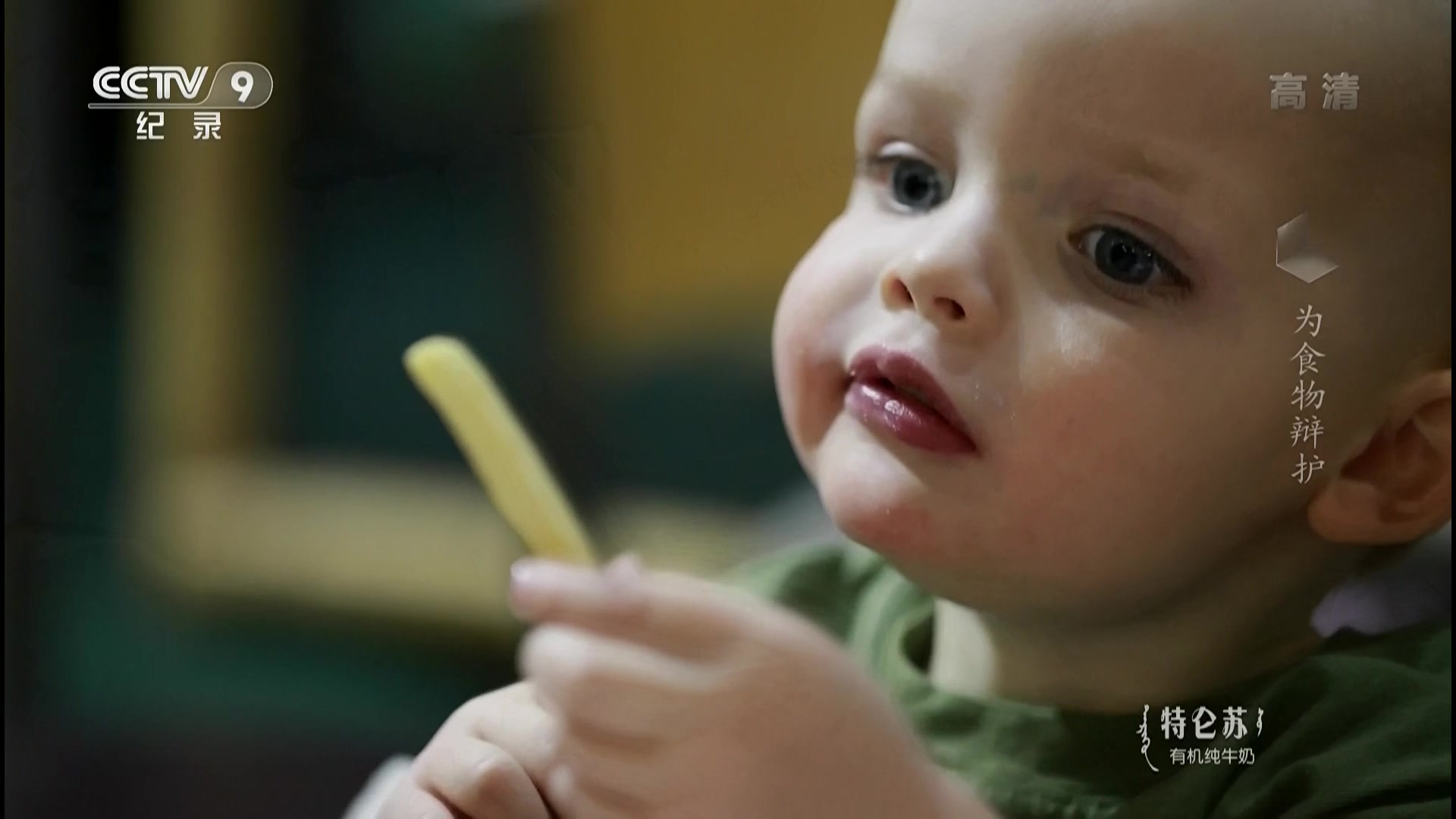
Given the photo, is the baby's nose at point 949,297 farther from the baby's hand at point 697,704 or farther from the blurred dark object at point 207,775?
the blurred dark object at point 207,775

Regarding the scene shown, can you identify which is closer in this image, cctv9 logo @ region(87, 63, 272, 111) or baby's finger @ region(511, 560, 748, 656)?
baby's finger @ region(511, 560, 748, 656)

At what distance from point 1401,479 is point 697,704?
166 millimetres

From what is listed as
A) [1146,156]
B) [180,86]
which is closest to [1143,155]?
[1146,156]

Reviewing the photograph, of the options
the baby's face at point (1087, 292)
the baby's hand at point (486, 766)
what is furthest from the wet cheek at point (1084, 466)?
the baby's hand at point (486, 766)

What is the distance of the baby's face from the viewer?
0.31 meters

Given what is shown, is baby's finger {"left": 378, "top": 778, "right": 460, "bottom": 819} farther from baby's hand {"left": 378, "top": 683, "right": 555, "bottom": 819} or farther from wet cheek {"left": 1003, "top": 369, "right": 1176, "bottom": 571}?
wet cheek {"left": 1003, "top": 369, "right": 1176, "bottom": 571}

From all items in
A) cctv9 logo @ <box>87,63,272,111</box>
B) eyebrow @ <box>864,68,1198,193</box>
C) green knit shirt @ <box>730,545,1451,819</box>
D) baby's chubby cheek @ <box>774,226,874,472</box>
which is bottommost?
green knit shirt @ <box>730,545,1451,819</box>

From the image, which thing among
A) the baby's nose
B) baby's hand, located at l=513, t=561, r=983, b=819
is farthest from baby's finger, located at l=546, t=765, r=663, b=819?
the baby's nose

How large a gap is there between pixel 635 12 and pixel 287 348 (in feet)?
0.40

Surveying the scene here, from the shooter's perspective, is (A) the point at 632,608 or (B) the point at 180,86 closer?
(A) the point at 632,608

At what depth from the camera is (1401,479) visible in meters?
0.33

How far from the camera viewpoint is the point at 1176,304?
1.03 ft

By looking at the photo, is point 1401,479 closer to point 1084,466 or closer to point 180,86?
point 1084,466

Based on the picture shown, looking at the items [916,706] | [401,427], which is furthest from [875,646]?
[401,427]
